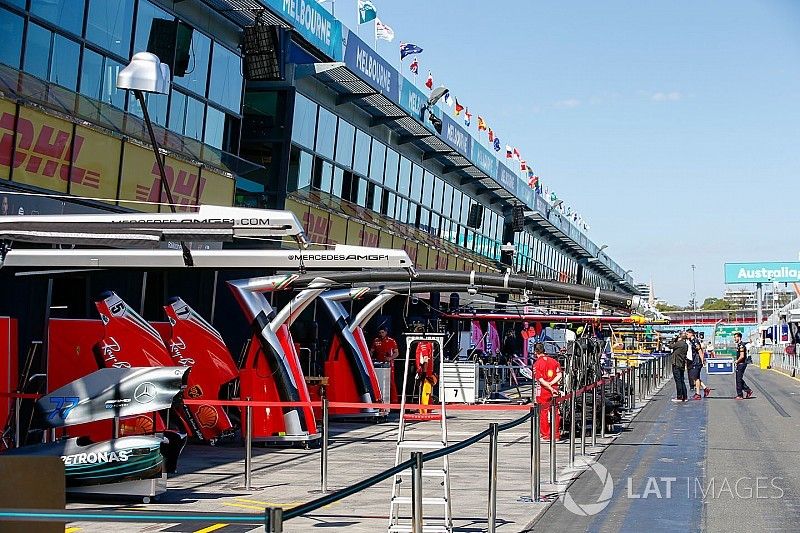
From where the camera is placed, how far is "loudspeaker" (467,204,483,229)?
44.4 m

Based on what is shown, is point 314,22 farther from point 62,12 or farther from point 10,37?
point 10,37

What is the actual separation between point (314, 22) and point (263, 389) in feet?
30.1

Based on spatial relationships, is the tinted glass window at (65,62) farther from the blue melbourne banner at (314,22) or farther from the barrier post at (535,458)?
the barrier post at (535,458)

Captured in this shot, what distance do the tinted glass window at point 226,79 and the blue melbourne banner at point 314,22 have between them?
1328mm

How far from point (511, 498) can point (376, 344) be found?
15.0 meters

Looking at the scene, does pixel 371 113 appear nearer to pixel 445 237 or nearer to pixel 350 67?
pixel 350 67

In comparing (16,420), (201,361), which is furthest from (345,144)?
(16,420)

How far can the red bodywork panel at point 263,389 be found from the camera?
17797 millimetres

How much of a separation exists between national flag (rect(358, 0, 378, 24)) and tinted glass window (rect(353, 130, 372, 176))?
302cm

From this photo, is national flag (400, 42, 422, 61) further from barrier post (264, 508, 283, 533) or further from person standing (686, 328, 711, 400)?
barrier post (264, 508, 283, 533)

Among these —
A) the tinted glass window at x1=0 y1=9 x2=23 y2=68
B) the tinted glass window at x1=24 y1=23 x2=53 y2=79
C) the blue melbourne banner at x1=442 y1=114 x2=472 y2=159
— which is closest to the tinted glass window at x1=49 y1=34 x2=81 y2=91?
the tinted glass window at x1=24 y1=23 x2=53 y2=79

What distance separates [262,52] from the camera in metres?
20.8

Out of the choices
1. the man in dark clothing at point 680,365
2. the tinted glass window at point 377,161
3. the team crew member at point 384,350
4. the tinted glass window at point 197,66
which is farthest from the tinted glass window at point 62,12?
the man in dark clothing at point 680,365

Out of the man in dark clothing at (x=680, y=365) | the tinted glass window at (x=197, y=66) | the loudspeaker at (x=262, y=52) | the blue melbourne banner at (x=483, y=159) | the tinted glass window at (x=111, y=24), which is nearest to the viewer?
the tinted glass window at (x=111, y=24)
